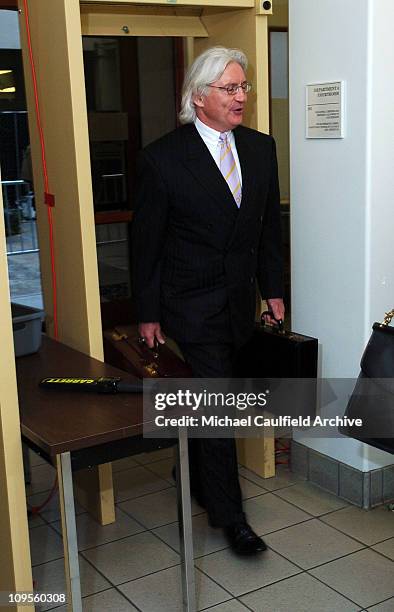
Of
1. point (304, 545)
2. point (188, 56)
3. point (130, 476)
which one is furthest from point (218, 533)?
point (188, 56)

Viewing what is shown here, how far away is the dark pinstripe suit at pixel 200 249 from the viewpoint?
2980 millimetres

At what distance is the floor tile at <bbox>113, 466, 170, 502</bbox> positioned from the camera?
11.8 feet

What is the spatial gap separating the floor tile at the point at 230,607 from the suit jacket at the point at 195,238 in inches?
35.3

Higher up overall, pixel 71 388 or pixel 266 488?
pixel 71 388

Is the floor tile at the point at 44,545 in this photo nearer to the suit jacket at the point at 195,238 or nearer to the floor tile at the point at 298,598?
the floor tile at the point at 298,598

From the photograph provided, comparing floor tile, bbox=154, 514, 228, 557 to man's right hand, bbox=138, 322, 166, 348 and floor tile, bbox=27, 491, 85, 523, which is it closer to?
floor tile, bbox=27, 491, 85, 523

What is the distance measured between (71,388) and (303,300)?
1337 mm

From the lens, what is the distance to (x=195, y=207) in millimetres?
2973

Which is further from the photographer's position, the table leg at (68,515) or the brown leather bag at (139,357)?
the brown leather bag at (139,357)

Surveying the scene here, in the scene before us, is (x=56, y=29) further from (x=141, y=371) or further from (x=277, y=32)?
(x=277, y=32)

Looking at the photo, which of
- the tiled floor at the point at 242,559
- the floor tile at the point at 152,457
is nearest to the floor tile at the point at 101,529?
the tiled floor at the point at 242,559

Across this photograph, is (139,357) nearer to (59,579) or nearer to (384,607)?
(59,579)

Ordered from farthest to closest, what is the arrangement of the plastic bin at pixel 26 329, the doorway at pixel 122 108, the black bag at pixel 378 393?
the doorway at pixel 122 108, the plastic bin at pixel 26 329, the black bag at pixel 378 393

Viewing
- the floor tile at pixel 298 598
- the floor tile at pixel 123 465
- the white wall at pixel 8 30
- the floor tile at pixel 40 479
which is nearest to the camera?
the floor tile at pixel 298 598
